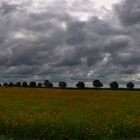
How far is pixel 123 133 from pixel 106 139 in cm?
172

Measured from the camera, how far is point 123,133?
1545 centimetres

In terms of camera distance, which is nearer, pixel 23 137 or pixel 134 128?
pixel 23 137

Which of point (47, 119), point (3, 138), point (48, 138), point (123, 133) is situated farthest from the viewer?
point (47, 119)

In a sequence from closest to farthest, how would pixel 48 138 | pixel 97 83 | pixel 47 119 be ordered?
1. pixel 48 138
2. pixel 47 119
3. pixel 97 83

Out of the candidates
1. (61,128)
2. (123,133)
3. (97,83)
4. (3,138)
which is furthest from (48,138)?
(97,83)

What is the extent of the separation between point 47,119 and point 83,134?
2.35 m

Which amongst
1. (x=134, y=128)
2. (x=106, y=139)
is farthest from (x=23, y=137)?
(x=134, y=128)

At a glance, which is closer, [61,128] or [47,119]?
[61,128]

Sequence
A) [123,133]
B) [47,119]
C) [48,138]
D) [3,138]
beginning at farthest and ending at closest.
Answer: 1. [47,119]
2. [123,133]
3. [48,138]
4. [3,138]

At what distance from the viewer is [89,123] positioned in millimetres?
15914

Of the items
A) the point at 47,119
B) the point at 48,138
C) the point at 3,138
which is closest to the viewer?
the point at 3,138

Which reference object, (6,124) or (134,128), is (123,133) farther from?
(6,124)

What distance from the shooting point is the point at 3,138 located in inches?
529

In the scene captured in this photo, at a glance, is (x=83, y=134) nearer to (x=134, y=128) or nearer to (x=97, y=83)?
(x=134, y=128)
